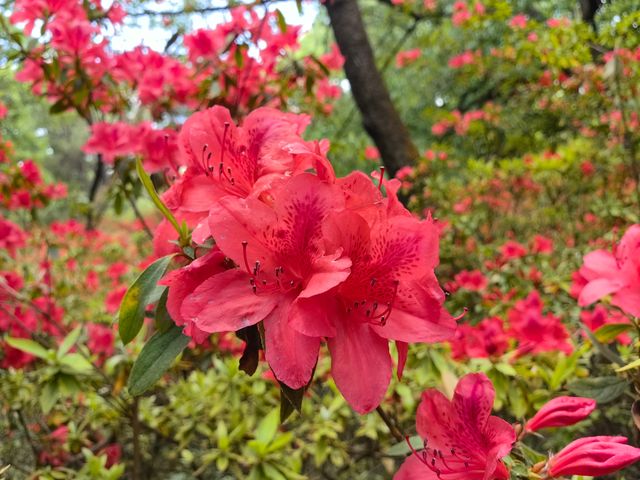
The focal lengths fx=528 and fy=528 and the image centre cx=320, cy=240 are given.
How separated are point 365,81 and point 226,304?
2.68m

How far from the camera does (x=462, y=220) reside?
2826 millimetres

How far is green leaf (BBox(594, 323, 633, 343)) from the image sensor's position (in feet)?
2.87

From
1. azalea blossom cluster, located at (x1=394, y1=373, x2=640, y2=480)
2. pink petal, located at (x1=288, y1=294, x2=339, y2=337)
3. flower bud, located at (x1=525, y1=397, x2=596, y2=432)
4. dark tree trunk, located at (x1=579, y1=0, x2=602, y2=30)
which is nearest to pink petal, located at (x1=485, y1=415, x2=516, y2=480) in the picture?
azalea blossom cluster, located at (x1=394, y1=373, x2=640, y2=480)

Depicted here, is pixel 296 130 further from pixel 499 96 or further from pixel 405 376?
pixel 499 96

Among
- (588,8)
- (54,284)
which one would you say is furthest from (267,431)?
(588,8)

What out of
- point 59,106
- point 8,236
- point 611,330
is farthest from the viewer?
Result: point 8,236

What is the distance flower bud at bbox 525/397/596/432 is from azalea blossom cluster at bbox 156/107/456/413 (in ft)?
0.67

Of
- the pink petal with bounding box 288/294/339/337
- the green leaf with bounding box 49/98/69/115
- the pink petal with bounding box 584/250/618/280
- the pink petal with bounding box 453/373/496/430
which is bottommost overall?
the pink petal with bounding box 584/250/618/280

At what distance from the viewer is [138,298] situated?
0.64 meters

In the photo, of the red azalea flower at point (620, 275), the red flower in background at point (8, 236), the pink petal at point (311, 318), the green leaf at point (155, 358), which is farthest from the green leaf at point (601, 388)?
the red flower in background at point (8, 236)

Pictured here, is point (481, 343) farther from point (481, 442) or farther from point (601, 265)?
point (481, 442)

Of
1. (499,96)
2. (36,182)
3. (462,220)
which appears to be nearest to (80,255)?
(36,182)

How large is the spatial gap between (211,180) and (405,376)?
3.00 feet

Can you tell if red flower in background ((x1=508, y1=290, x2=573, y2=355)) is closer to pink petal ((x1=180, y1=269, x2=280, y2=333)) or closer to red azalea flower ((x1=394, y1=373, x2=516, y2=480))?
red azalea flower ((x1=394, y1=373, x2=516, y2=480))
